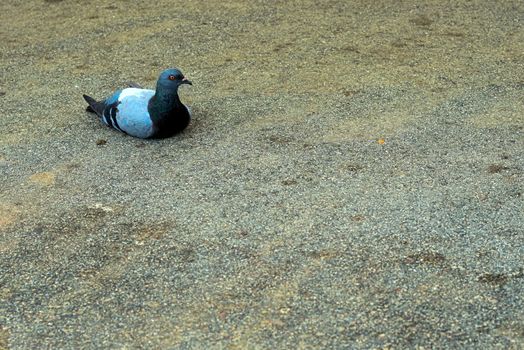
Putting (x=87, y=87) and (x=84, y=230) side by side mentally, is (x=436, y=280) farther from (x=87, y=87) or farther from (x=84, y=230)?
(x=87, y=87)

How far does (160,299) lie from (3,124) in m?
2.26

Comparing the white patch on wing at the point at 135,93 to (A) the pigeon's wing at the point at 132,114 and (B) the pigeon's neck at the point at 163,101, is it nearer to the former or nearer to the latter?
(A) the pigeon's wing at the point at 132,114

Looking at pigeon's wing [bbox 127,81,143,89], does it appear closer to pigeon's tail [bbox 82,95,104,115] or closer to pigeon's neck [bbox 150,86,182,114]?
pigeon's tail [bbox 82,95,104,115]

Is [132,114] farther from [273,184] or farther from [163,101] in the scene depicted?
[273,184]

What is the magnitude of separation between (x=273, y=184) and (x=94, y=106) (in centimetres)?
141

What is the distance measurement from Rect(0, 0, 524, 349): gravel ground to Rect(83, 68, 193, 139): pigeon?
11 cm

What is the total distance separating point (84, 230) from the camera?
3951mm

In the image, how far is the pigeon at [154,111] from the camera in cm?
477

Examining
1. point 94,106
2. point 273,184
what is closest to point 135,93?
point 94,106

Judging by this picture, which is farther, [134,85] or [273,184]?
[134,85]

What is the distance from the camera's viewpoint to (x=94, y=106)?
5.13 metres

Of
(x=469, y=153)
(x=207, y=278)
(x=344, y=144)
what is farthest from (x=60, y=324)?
(x=469, y=153)

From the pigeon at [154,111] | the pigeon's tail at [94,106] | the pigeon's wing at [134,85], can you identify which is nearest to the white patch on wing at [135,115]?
the pigeon at [154,111]

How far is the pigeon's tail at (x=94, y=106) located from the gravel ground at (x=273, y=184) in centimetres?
10
